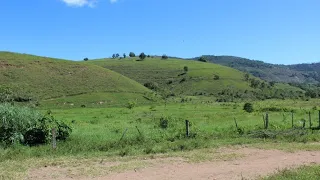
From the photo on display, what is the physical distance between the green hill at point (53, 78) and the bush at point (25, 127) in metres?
55.2

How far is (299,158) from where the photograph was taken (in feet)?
53.0

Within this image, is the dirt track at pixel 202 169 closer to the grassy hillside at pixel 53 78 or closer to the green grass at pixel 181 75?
the grassy hillside at pixel 53 78

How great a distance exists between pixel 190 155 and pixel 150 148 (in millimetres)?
2146

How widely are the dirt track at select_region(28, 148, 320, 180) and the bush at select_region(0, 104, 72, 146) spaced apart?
6516mm

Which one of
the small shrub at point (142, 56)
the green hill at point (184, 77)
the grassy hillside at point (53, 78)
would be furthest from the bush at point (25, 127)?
the small shrub at point (142, 56)

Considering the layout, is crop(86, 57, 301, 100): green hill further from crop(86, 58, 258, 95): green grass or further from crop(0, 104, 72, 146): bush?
crop(0, 104, 72, 146): bush

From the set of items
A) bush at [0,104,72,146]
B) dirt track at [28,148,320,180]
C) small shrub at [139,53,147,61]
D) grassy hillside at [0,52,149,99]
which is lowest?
dirt track at [28,148,320,180]

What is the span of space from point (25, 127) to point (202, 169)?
1118 centimetres

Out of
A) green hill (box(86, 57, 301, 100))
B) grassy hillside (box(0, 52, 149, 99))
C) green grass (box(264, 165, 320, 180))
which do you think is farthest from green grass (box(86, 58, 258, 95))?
green grass (box(264, 165, 320, 180))

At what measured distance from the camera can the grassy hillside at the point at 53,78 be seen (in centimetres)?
8262

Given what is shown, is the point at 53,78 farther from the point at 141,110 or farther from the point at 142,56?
the point at 142,56

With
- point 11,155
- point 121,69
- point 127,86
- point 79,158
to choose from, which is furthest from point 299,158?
point 121,69

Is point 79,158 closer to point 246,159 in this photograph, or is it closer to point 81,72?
point 246,159

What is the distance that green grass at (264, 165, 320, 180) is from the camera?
38.0 feet
